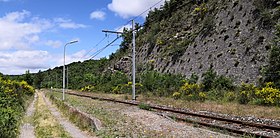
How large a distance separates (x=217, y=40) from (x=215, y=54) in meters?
2.48

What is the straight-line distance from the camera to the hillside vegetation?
24.7 meters

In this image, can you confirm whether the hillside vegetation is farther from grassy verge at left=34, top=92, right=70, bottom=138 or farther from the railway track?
grassy verge at left=34, top=92, right=70, bottom=138

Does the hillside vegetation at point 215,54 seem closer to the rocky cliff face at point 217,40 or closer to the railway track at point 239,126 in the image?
the rocky cliff face at point 217,40

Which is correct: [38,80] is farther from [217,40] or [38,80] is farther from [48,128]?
[48,128]

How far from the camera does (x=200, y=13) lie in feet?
153

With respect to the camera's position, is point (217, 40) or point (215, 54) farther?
point (217, 40)

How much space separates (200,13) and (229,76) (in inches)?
747

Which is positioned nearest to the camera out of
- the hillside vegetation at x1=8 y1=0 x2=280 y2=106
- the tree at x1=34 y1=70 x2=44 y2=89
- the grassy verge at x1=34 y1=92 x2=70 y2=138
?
the grassy verge at x1=34 y1=92 x2=70 y2=138

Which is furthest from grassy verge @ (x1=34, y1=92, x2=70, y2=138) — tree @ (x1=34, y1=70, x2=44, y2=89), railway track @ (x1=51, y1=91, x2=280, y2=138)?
tree @ (x1=34, y1=70, x2=44, y2=89)

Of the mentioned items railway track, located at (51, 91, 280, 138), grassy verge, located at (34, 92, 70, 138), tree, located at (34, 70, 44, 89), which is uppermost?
tree, located at (34, 70, 44, 89)

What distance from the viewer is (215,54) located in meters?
35.6

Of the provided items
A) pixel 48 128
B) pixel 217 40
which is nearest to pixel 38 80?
pixel 217 40

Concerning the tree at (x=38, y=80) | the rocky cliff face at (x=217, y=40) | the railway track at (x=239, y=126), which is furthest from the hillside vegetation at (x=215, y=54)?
the tree at (x=38, y=80)

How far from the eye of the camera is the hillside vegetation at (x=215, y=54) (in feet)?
80.9
